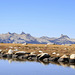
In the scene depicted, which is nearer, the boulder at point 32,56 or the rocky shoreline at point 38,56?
the rocky shoreline at point 38,56

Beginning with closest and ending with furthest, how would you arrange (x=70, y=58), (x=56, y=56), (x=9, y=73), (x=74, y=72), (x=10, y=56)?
(x=9, y=73)
(x=74, y=72)
(x=70, y=58)
(x=56, y=56)
(x=10, y=56)

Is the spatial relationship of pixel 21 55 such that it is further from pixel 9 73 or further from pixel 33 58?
pixel 9 73

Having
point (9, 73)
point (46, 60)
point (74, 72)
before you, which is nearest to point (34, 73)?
point (9, 73)

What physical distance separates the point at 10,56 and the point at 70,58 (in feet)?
52.9

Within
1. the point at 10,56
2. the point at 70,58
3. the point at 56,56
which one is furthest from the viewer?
the point at 10,56

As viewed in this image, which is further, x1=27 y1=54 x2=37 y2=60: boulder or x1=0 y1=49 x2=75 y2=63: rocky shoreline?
x1=27 y1=54 x2=37 y2=60: boulder

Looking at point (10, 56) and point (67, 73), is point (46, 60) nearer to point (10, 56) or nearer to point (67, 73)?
point (10, 56)

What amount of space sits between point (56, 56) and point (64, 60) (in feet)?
11.7

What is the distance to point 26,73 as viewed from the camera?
36.8 metres

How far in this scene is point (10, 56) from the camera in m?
60.7

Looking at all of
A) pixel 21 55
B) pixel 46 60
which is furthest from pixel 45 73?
pixel 21 55

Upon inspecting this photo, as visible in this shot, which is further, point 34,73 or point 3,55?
point 3,55

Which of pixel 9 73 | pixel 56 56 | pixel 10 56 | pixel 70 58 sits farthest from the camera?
pixel 10 56

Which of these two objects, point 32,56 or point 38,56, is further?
point 32,56
